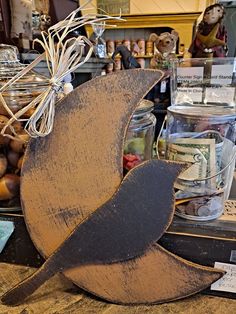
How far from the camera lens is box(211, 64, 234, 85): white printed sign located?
429 mm

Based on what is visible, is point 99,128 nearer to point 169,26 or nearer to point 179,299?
point 179,299

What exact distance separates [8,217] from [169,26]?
2.61 m

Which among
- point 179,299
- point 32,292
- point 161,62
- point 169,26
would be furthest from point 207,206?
point 169,26

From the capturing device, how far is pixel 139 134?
446 mm

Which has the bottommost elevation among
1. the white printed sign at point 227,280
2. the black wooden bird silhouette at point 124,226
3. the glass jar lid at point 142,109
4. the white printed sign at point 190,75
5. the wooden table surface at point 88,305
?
the wooden table surface at point 88,305

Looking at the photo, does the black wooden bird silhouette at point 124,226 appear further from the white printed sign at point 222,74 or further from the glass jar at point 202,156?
the white printed sign at point 222,74

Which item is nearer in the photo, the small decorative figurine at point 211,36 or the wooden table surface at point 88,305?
the wooden table surface at point 88,305

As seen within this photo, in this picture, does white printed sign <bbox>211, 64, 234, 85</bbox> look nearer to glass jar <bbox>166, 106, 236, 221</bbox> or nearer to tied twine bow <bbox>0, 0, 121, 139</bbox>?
glass jar <bbox>166, 106, 236, 221</bbox>

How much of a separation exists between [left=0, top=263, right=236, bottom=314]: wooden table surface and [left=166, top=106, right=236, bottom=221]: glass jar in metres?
0.11

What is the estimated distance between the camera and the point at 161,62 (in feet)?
4.59

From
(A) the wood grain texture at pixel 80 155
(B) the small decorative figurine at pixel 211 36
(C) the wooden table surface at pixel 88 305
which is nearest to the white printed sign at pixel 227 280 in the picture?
(C) the wooden table surface at pixel 88 305

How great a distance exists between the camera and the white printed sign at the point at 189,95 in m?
0.44

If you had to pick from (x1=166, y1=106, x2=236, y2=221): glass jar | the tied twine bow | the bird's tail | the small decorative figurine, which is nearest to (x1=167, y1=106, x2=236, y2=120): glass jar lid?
(x1=166, y1=106, x2=236, y2=221): glass jar

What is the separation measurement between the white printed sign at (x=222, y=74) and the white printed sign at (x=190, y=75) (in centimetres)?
2
